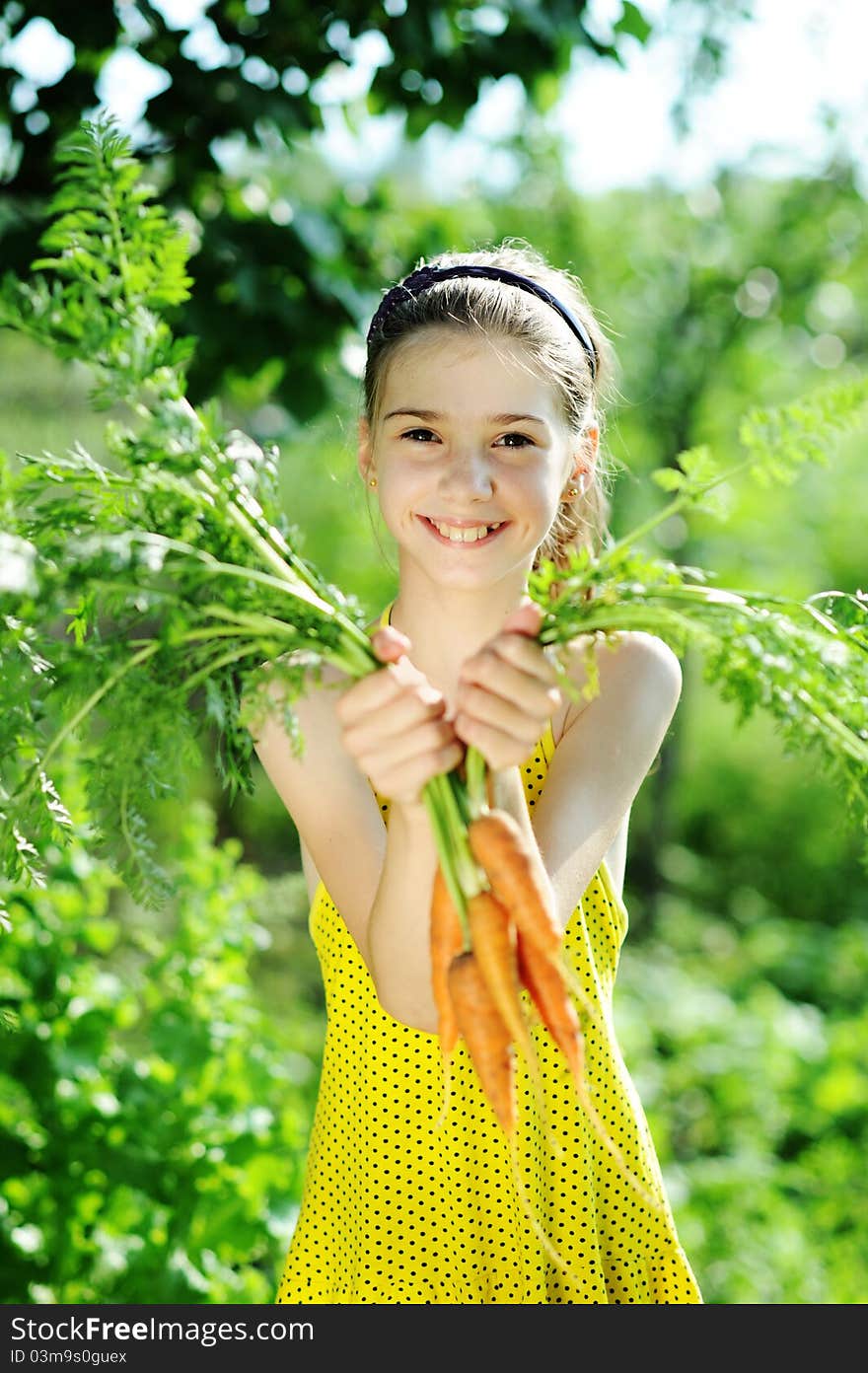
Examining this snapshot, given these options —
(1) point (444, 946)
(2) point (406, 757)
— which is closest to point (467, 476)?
(2) point (406, 757)

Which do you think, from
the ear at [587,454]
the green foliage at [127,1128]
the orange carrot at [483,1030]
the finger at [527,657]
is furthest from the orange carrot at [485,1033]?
the green foliage at [127,1128]

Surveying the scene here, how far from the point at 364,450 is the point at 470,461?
41cm

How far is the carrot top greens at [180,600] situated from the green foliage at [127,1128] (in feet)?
3.88

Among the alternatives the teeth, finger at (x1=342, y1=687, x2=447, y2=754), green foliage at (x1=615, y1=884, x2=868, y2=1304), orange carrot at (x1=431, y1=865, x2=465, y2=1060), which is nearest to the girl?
the teeth

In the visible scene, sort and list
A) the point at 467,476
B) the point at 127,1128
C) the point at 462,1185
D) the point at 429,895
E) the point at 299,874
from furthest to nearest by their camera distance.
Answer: the point at 299,874 < the point at 127,1128 < the point at 462,1185 < the point at 467,476 < the point at 429,895

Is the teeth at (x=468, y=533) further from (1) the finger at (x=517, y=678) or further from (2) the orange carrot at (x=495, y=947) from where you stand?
(2) the orange carrot at (x=495, y=947)

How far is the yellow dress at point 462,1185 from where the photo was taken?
1812 mm

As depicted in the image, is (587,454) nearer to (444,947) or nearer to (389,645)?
(389,645)

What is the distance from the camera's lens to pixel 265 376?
3518mm

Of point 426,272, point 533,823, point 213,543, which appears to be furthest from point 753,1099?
point 213,543

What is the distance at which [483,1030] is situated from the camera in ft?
4.47

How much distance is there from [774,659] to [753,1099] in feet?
12.4

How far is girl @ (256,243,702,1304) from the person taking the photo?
173 centimetres

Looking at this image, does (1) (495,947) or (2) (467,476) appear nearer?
(1) (495,947)
